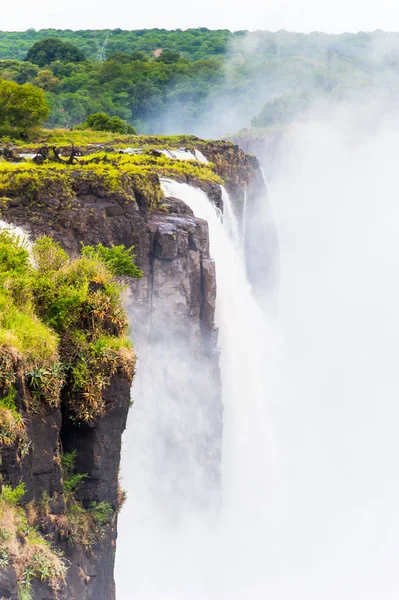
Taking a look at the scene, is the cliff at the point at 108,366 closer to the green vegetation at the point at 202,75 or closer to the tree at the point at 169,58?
the green vegetation at the point at 202,75

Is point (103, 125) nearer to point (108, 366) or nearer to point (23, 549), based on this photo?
point (108, 366)

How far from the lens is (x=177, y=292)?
23516 millimetres

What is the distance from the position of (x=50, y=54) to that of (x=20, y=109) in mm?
75234

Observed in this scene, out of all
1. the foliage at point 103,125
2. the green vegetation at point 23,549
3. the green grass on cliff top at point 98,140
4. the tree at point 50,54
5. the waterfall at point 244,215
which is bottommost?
the green vegetation at point 23,549

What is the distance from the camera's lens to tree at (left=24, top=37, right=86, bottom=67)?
11312 centimetres

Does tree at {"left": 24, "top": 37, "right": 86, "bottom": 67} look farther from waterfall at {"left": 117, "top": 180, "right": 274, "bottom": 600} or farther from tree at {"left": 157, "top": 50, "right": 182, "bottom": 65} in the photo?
waterfall at {"left": 117, "top": 180, "right": 274, "bottom": 600}

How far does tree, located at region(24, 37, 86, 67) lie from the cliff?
86079 mm

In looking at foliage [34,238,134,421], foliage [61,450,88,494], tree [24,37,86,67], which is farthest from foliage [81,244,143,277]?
tree [24,37,86,67]

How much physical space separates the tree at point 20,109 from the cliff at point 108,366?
1245 centimetres

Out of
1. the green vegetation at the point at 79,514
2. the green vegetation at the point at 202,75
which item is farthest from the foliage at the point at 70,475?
the green vegetation at the point at 202,75

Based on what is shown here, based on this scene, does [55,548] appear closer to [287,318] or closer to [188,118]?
[287,318]

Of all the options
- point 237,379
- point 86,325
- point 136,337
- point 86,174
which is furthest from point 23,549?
point 237,379

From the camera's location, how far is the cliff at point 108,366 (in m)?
12.3

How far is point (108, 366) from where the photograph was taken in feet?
44.3
